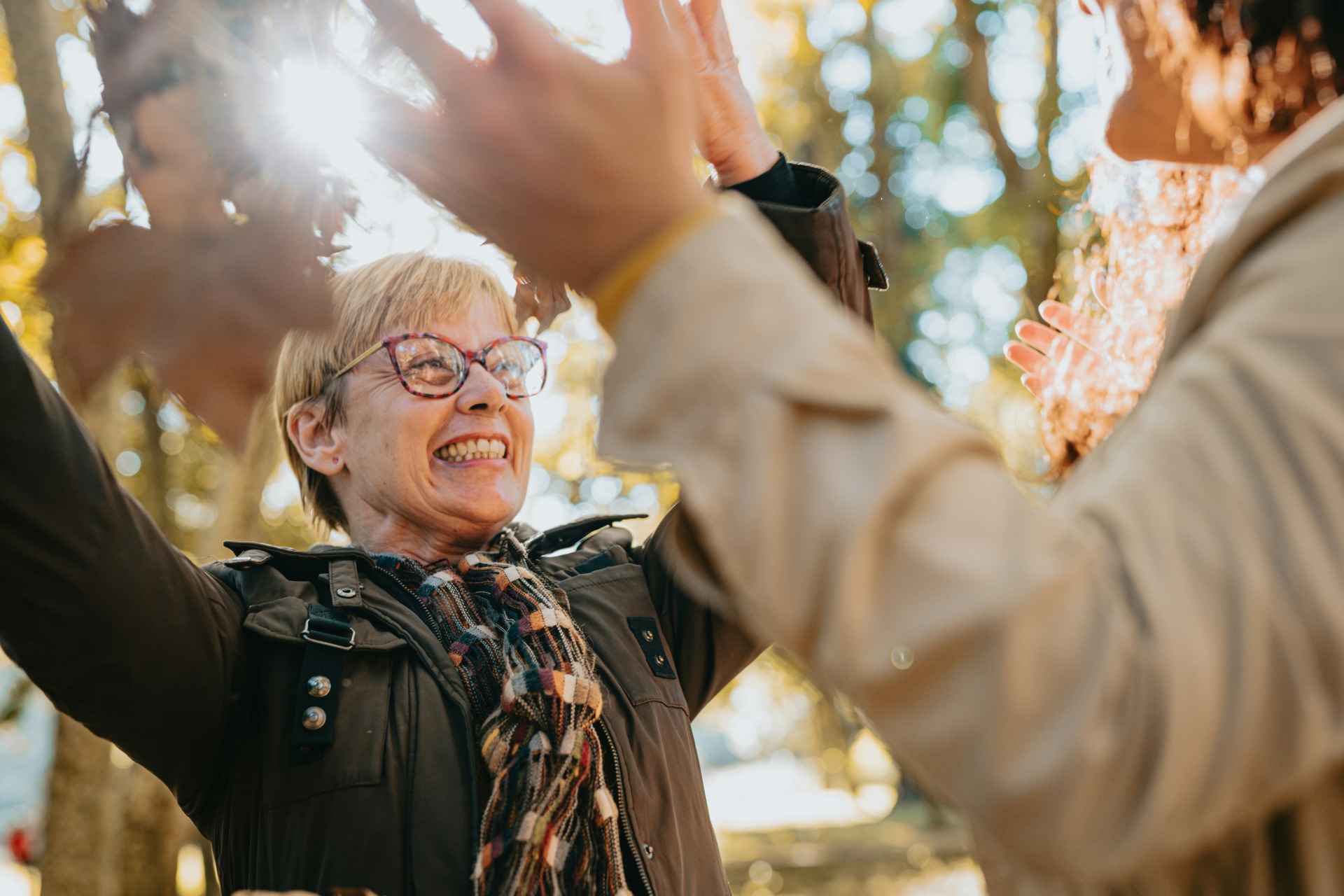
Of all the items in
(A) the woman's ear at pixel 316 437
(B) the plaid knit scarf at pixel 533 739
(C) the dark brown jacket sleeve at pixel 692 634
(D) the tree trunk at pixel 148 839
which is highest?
(A) the woman's ear at pixel 316 437

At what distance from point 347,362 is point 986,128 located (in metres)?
9.44

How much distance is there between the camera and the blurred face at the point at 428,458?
2.22 metres

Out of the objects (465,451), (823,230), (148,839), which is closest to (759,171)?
(823,230)

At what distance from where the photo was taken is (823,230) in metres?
1.75

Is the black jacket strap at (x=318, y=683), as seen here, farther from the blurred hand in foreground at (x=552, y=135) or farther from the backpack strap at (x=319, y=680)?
the blurred hand in foreground at (x=552, y=135)

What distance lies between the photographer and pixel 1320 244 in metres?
0.68

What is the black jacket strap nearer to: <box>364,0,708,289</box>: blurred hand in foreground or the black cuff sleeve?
the black cuff sleeve

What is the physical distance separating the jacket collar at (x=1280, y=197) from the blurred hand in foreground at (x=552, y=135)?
40cm

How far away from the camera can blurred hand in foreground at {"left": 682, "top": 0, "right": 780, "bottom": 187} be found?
4.95ft

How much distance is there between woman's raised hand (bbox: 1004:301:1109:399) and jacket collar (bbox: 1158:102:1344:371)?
880 millimetres

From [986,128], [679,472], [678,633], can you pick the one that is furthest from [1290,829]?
[986,128]

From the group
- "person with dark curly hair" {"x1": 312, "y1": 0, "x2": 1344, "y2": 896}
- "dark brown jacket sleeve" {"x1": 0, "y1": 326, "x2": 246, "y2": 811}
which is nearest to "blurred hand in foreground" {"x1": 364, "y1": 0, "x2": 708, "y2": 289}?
"person with dark curly hair" {"x1": 312, "y1": 0, "x2": 1344, "y2": 896}

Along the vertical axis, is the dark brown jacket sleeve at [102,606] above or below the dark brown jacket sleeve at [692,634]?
above

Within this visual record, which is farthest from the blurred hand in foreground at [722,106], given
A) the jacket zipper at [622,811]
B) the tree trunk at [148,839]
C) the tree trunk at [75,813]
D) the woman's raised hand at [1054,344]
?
the tree trunk at [148,839]
